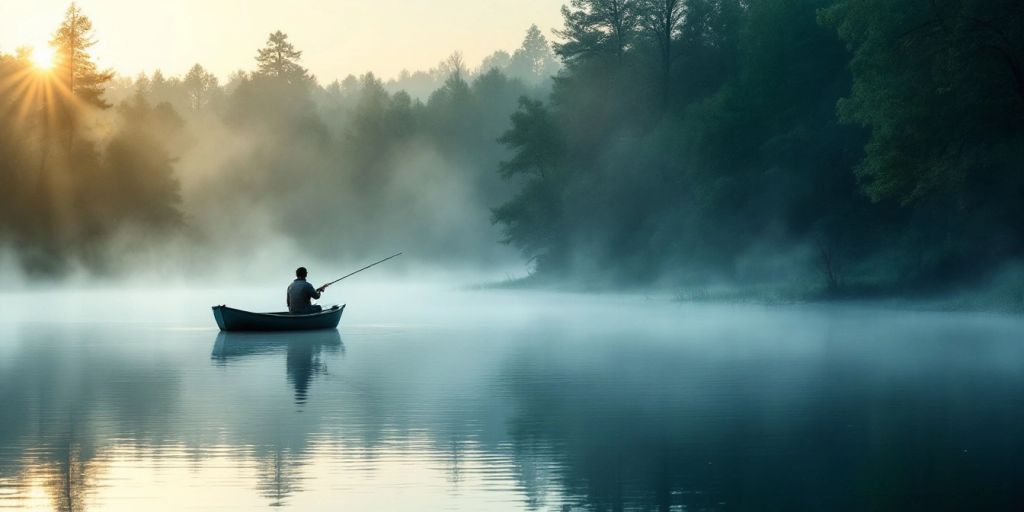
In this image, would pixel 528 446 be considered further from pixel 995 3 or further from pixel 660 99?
pixel 660 99

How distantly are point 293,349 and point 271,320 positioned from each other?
17.4 feet

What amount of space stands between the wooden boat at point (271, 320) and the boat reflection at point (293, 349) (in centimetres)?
20

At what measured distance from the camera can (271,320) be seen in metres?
40.6

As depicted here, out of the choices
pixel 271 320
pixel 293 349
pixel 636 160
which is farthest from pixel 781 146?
pixel 293 349

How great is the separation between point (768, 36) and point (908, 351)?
33.7 m

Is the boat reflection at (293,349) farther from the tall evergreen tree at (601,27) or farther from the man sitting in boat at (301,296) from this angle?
the tall evergreen tree at (601,27)

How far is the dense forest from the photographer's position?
45031 mm

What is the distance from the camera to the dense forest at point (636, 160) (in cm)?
4503

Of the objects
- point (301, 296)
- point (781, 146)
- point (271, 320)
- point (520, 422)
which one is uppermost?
point (781, 146)

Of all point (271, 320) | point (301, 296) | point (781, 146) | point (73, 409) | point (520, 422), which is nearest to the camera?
point (520, 422)

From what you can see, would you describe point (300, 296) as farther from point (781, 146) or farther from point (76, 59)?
point (76, 59)

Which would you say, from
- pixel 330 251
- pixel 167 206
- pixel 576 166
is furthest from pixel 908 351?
pixel 330 251

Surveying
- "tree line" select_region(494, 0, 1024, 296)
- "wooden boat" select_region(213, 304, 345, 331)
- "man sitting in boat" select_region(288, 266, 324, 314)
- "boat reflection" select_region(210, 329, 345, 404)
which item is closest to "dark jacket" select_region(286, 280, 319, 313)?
"man sitting in boat" select_region(288, 266, 324, 314)

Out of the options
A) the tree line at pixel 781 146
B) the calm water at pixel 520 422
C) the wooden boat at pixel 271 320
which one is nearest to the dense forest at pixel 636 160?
the tree line at pixel 781 146
